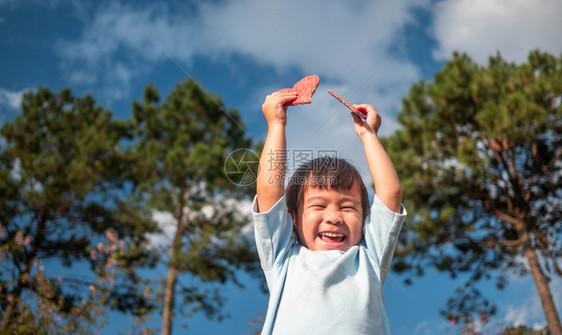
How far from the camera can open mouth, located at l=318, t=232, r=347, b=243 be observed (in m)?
1.50

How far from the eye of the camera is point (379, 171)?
5.03 ft

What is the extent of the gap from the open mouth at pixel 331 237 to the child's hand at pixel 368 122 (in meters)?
0.41

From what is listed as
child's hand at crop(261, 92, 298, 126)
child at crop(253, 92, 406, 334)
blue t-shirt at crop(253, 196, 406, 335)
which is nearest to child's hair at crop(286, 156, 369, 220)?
child at crop(253, 92, 406, 334)

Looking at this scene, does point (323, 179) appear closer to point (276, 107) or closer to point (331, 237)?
point (331, 237)

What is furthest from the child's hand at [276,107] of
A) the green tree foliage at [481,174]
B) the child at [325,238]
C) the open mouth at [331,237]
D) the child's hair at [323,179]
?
the green tree foliage at [481,174]

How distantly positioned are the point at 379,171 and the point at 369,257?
319 millimetres

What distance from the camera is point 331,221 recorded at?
1488 mm

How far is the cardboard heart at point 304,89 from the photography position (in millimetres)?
1617

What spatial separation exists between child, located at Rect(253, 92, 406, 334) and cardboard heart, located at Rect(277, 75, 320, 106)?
31 mm

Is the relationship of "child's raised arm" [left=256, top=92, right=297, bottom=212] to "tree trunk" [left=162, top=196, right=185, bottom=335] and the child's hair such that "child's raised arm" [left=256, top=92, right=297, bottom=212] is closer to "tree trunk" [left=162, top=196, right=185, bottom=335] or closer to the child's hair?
the child's hair

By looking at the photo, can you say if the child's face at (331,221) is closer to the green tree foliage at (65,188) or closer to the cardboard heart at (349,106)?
the cardboard heart at (349,106)

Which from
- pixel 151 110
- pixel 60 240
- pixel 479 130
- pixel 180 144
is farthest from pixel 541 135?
pixel 60 240

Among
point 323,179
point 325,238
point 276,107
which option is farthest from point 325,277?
point 276,107

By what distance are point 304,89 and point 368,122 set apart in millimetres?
292
